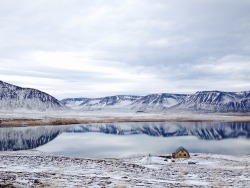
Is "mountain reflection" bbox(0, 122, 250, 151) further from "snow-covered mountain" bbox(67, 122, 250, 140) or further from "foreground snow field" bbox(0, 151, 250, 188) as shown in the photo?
"foreground snow field" bbox(0, 151, 250, 188)

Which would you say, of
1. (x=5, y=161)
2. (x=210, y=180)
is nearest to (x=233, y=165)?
(x=210, y=180)

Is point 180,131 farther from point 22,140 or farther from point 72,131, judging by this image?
point 22,140

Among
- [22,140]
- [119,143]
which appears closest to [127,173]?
→ [119,143]

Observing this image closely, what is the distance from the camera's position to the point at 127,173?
2634cm

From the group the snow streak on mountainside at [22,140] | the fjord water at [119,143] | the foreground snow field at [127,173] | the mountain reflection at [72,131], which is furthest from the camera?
the mountain reflection at [72,131]

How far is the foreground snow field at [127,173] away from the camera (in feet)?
71.4

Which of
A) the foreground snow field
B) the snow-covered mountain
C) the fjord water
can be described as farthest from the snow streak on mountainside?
the foreground snow field

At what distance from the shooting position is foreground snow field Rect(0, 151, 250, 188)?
21.8 m

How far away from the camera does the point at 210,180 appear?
23906 millimetres

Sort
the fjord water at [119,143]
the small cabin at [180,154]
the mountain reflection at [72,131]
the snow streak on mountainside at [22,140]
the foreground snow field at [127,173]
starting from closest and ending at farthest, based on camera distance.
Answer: the foreground snow field at [127,173] → the small cabin at [180,154] → the fjord water at [119,143] → the snow streak on mountainside at [22,140] → the mountain reflection at [72,131]

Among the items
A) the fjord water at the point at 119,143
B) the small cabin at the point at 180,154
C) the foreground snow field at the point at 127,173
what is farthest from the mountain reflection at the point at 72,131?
the small cabin at the point at 180,154

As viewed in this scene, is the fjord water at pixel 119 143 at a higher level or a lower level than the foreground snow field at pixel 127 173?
lower

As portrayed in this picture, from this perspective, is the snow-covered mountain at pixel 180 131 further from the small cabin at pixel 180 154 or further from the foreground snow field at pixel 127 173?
the foreground snow field at pixel 127 173

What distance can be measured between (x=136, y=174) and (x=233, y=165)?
11501 mm
